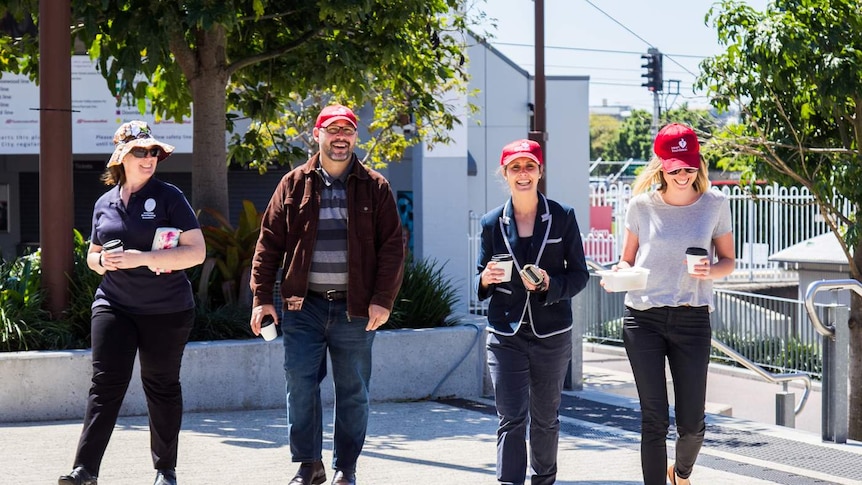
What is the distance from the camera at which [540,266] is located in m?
5.70

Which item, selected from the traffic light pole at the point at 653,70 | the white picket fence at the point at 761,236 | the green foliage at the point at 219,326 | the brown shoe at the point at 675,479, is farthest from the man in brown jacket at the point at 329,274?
the traffic light pole at the point at 653,70

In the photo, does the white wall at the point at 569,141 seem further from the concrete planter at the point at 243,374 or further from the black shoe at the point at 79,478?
the black shoe at the point at 79,478

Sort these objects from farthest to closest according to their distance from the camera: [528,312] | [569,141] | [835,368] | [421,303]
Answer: [569,141], [421,303], [835,368], [528,312]

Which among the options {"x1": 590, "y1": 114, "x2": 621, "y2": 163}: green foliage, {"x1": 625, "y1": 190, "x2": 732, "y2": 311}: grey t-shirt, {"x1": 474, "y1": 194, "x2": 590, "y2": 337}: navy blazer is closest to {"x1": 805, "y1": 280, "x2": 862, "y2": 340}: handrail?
{"x1": 625, "y1": 190, "x2": 732, "y2": 311}: grey t-shirt

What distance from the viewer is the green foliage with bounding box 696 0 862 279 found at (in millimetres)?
10281

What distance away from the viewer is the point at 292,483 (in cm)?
591

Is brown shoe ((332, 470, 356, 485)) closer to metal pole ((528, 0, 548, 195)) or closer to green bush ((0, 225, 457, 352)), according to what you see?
green bush ((0, 225, 457, 352))

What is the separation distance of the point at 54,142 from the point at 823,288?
18.0 feet

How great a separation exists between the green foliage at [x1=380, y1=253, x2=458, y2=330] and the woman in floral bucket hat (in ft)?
13.3

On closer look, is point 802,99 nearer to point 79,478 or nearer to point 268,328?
point 268,328

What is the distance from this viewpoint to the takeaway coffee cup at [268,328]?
230 inches

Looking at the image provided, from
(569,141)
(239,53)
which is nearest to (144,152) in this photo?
(239,53)

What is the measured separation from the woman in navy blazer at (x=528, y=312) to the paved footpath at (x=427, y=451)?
0.99 meters

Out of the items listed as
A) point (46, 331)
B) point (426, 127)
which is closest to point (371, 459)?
point (46, 331)
